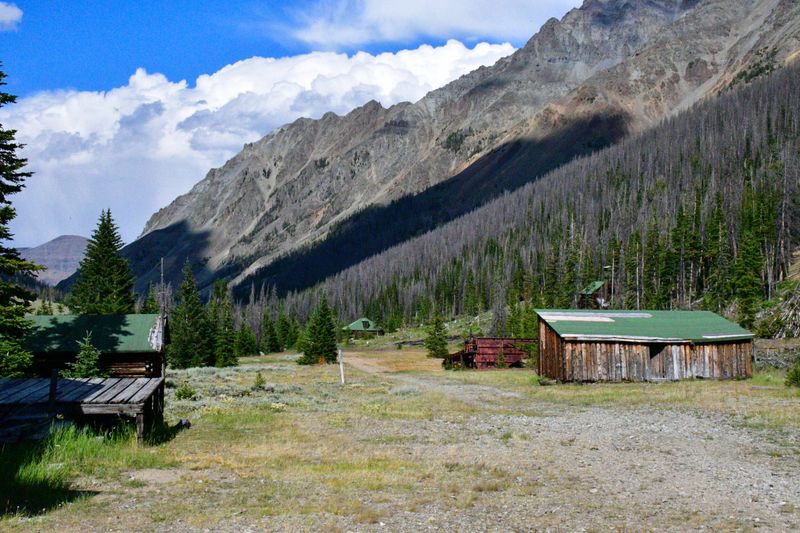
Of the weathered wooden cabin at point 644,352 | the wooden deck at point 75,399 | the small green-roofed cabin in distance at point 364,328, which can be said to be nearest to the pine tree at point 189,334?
the weathered wooden cabin at point 644,352

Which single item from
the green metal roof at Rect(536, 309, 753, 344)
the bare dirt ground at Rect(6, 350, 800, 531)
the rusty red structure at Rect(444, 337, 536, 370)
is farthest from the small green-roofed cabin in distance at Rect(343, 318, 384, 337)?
the bare dirt ground at Rect(6, 350, 800, 531)

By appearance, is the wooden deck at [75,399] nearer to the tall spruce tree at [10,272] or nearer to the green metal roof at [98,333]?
the tall spruce tree at [10,272]

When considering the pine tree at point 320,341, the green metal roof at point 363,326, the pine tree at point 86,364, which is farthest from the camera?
A: the green metal roof at point 363,326

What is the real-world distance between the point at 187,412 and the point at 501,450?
13081mm

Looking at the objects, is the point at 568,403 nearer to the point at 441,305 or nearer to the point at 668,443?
the point at 668,443

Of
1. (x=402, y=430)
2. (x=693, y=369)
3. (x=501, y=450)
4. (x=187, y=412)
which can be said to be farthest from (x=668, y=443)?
(x=693, y=369)

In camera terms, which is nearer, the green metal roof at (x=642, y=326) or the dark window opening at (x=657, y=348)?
the green metal roof at (x=642, y=326)

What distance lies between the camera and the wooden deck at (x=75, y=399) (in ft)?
56.1

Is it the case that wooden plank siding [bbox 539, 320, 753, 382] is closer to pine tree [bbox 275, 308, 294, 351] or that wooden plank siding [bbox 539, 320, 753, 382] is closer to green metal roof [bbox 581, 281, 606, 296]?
green metal roof [bbox 581, 281, 606, 296]

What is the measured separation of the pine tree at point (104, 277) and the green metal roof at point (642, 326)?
36.4 metres

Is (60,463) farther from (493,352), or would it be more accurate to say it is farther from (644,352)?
(493,352)

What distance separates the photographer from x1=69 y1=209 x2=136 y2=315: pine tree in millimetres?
Answer: 60541

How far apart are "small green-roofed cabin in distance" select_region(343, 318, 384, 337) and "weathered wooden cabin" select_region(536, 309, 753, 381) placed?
9226 centimetres

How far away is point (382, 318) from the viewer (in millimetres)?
147375
